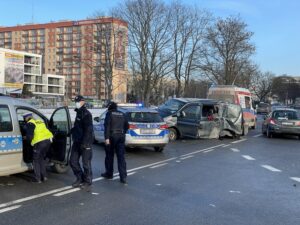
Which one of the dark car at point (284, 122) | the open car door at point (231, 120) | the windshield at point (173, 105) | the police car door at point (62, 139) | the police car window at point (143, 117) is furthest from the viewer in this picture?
the dark car at point (284, 122)

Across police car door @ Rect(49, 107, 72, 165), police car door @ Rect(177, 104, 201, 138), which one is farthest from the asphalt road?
police car door @ Rect(177, 104, 201, 138)

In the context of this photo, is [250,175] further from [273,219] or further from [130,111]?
[130,111]

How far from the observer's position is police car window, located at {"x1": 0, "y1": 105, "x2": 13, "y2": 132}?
8094 millimetres

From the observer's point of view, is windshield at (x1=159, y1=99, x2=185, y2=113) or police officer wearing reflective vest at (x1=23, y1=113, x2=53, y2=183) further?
windshield at (x1=159, y1=99, x2=185, y2=113)

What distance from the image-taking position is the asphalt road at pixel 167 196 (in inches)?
243

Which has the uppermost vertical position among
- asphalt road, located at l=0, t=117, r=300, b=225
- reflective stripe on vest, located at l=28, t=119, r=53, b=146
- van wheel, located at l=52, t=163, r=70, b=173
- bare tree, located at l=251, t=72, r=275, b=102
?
→ bare tree, located at l=251, t=72, r=275, b=102

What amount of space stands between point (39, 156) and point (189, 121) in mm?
10912

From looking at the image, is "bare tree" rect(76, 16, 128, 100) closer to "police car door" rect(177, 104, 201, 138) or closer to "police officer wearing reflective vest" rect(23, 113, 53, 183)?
"police car door" rect(177, 104, 201, 138)

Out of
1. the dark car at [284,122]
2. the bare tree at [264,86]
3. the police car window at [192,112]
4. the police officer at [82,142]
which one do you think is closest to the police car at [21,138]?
the police officer at [82,142]

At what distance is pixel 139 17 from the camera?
49.7 metres

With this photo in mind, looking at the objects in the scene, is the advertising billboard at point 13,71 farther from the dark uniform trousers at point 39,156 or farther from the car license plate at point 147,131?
the dark uniform trousers at point 39,156

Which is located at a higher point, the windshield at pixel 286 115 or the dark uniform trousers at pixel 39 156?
the windshield at pixel 286 115

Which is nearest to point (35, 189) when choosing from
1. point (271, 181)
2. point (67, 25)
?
point (271, 181)

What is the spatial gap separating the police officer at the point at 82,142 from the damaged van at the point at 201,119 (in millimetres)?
10325
